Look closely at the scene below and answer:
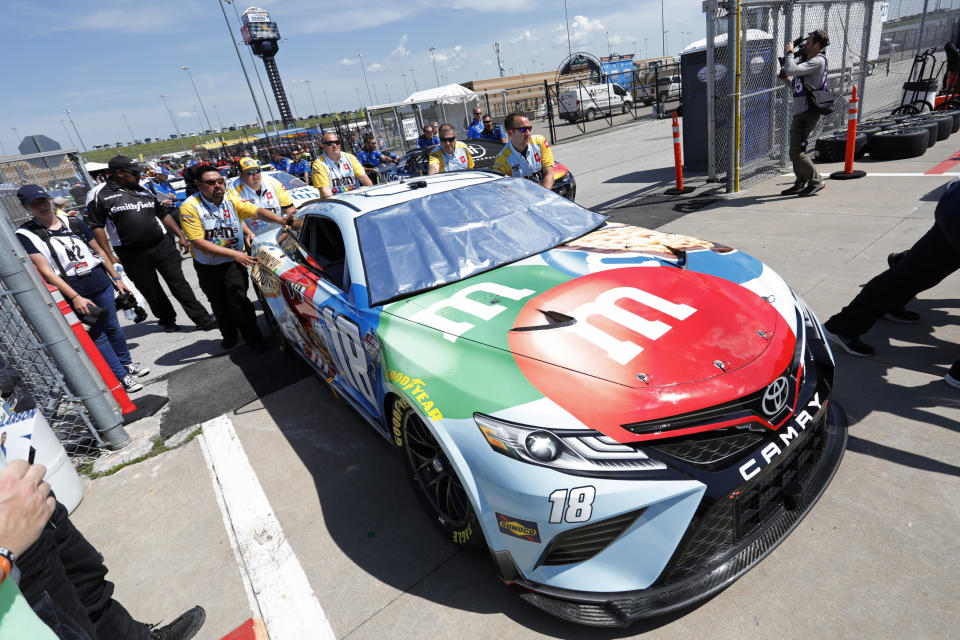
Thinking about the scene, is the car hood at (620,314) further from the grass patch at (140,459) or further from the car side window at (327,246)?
the grass patch at (140,459)

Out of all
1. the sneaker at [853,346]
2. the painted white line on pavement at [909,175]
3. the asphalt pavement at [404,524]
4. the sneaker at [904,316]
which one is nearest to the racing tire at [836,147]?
the painted white line on pavement at [909,175]

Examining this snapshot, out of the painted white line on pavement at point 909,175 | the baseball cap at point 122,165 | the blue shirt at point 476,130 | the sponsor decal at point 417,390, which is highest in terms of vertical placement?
the baseball cap at point 122,165

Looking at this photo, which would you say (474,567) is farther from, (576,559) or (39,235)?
(39,235)

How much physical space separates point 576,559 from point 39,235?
5197 millimetres

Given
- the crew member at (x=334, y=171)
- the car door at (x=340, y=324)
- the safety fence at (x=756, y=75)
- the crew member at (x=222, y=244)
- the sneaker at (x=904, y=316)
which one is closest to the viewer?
the car door at (x=340, y=324)

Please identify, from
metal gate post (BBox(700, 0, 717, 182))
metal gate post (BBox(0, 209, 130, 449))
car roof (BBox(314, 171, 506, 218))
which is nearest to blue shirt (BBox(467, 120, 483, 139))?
metal gate post (BBox(700, 0, 717, 182))

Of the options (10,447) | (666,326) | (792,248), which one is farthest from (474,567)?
(792,248)

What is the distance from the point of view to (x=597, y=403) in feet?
5.80

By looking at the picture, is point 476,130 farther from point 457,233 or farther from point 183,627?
point 183,627

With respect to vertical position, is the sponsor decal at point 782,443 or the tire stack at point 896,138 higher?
the sponsor decal at point 782,443

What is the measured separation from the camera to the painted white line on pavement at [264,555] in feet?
7.14

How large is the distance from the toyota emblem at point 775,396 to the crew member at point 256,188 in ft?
14.5

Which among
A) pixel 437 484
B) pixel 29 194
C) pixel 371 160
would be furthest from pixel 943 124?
pixel 29 194

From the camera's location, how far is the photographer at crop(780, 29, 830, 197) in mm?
6324
